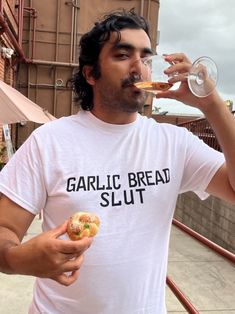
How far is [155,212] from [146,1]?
1445 cm

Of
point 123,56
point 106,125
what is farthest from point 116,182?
point 123,56

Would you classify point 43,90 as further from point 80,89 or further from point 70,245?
point 70,245

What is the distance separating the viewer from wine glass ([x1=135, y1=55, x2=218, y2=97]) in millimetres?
1368

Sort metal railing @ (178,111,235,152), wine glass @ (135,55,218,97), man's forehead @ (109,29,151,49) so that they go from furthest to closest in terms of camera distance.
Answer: metal railing @ (178,111,235,152), man's forehead @ (109,29,151,49), wine glass @ (135,55,218,97)

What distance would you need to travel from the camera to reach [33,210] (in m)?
1.41

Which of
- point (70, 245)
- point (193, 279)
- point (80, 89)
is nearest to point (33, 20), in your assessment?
point (193, 279)

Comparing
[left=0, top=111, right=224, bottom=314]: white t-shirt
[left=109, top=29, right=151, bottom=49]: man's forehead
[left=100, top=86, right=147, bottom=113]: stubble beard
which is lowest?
[left=0, top=111, right=224, bottom=314]: white t-shirt

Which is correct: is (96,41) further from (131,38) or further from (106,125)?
(106,125)

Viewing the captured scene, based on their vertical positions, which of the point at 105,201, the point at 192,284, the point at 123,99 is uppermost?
the point at 123,99

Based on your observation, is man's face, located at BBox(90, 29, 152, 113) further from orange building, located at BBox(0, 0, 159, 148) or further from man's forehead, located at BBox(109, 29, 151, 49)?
orange building, located at BBox(0, 0, 159, 148)

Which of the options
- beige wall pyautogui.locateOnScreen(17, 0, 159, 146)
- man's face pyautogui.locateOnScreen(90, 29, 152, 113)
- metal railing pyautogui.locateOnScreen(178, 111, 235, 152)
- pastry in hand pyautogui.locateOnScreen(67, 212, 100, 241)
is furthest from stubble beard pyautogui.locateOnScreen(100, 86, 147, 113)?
beige wall pyautogui.locateOnScreen(17, 0, 159, 146)

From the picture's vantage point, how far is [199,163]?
162cm

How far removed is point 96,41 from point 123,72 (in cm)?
27

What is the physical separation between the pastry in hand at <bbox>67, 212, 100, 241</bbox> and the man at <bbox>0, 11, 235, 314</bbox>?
0.17m
